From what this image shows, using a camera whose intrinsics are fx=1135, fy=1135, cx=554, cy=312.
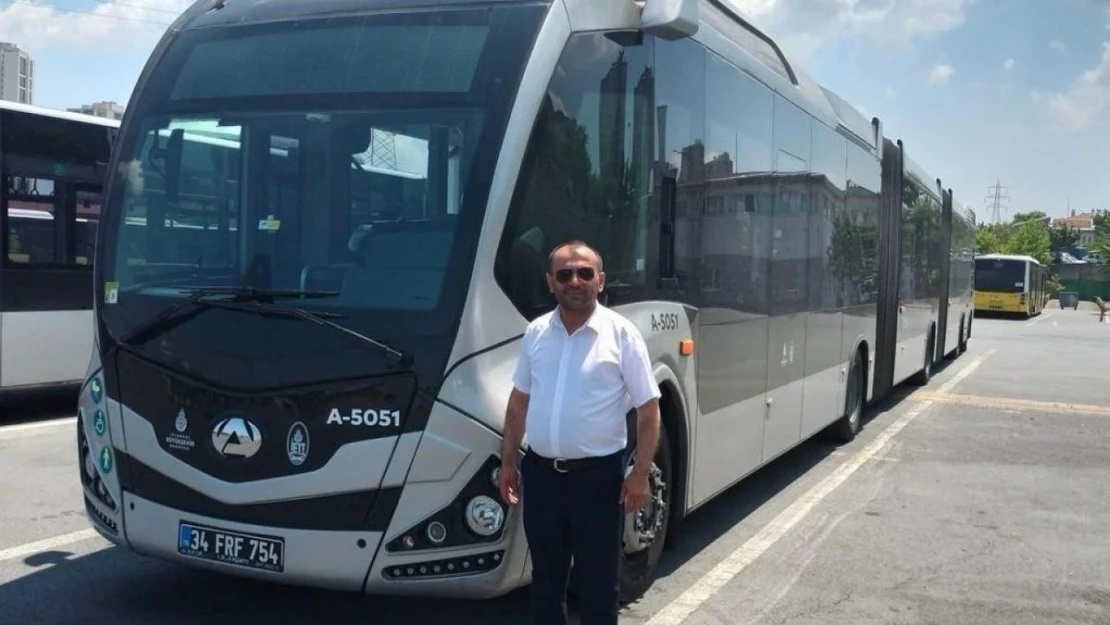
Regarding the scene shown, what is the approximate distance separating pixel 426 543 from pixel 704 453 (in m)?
2.48

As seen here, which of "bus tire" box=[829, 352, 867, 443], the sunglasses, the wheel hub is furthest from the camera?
"bus tire" box=[829, 352, 867, 443]

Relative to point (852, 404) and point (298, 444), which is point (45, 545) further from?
point (852, 404)

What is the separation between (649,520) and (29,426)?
25.4 ft

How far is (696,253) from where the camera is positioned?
21.2 ft

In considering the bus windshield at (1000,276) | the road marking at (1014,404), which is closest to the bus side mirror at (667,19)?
the road marking at (1014,404)

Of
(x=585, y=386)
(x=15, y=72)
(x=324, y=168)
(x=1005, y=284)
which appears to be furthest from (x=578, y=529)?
(x=1005, y=284)

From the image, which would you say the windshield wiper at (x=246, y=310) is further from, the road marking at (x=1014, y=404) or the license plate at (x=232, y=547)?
the road marking at (x=1014, y=404)

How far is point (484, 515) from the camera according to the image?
181 inches

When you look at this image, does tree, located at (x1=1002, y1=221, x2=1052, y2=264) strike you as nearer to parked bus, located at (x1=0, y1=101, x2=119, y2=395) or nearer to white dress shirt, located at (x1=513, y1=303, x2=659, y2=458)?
parked bus, located at (x1=0, y1=101, x2=119, y2=395)

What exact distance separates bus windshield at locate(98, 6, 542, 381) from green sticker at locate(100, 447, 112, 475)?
1.78 ft

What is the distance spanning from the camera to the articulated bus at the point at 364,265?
15.2ft

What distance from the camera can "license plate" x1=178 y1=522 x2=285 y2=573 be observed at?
4723 mm

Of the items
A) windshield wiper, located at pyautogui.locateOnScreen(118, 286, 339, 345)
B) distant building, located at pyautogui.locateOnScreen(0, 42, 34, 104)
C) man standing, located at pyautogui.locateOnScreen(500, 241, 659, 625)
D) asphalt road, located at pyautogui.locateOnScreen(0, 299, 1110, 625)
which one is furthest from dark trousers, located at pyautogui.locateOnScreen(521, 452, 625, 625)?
distant building, located at pyautogui.locateOnScreen(0, 42, 34, 104)

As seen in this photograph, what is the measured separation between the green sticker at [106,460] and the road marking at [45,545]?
5.26ft
